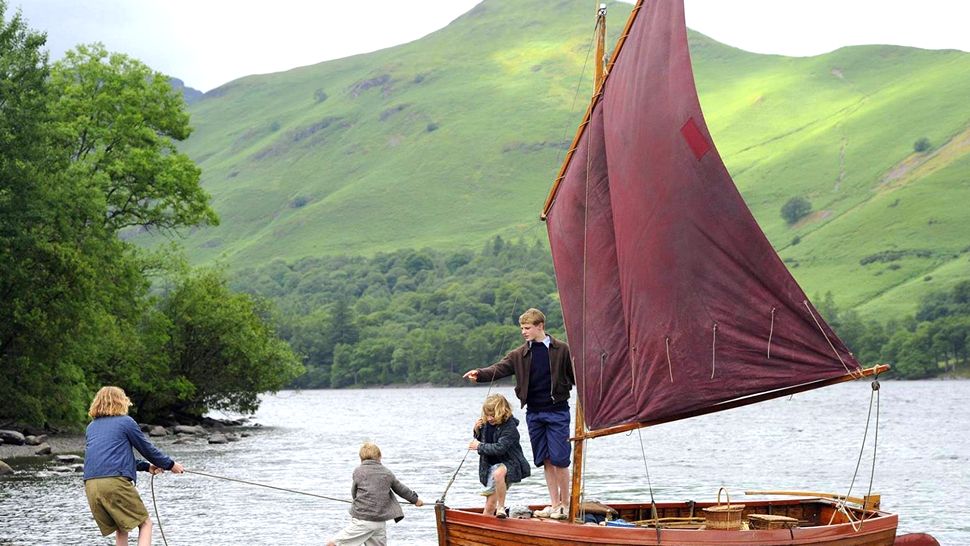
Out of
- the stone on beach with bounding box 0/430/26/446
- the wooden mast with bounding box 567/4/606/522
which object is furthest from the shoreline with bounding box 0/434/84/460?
the wooden mast with bounding box 567/4/606/522

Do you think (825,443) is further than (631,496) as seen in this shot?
Yes

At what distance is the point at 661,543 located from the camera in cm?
1783

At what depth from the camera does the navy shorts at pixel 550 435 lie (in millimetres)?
19391

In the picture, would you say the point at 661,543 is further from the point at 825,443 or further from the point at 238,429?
the point at 238,429

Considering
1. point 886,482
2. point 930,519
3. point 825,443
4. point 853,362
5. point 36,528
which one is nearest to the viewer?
point 853,362

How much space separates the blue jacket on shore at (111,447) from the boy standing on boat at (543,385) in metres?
5.15

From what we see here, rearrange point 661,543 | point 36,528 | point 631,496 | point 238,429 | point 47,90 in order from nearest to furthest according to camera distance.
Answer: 1. point 661,543
2. point 36,528
3. point 631,496
4. point 47,90
5. point 238,429

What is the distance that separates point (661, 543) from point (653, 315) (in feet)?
11.5

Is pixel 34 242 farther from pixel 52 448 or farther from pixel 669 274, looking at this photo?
pixel 669 274

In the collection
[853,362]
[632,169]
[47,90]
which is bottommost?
[853,362]

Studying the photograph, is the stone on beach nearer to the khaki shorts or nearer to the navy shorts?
the khaki shorts

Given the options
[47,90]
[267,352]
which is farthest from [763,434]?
[47,90]

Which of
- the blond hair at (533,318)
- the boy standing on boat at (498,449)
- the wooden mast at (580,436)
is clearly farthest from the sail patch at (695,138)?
the boy standing on boat at (498,449)

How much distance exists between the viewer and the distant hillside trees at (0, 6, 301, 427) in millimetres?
50250
